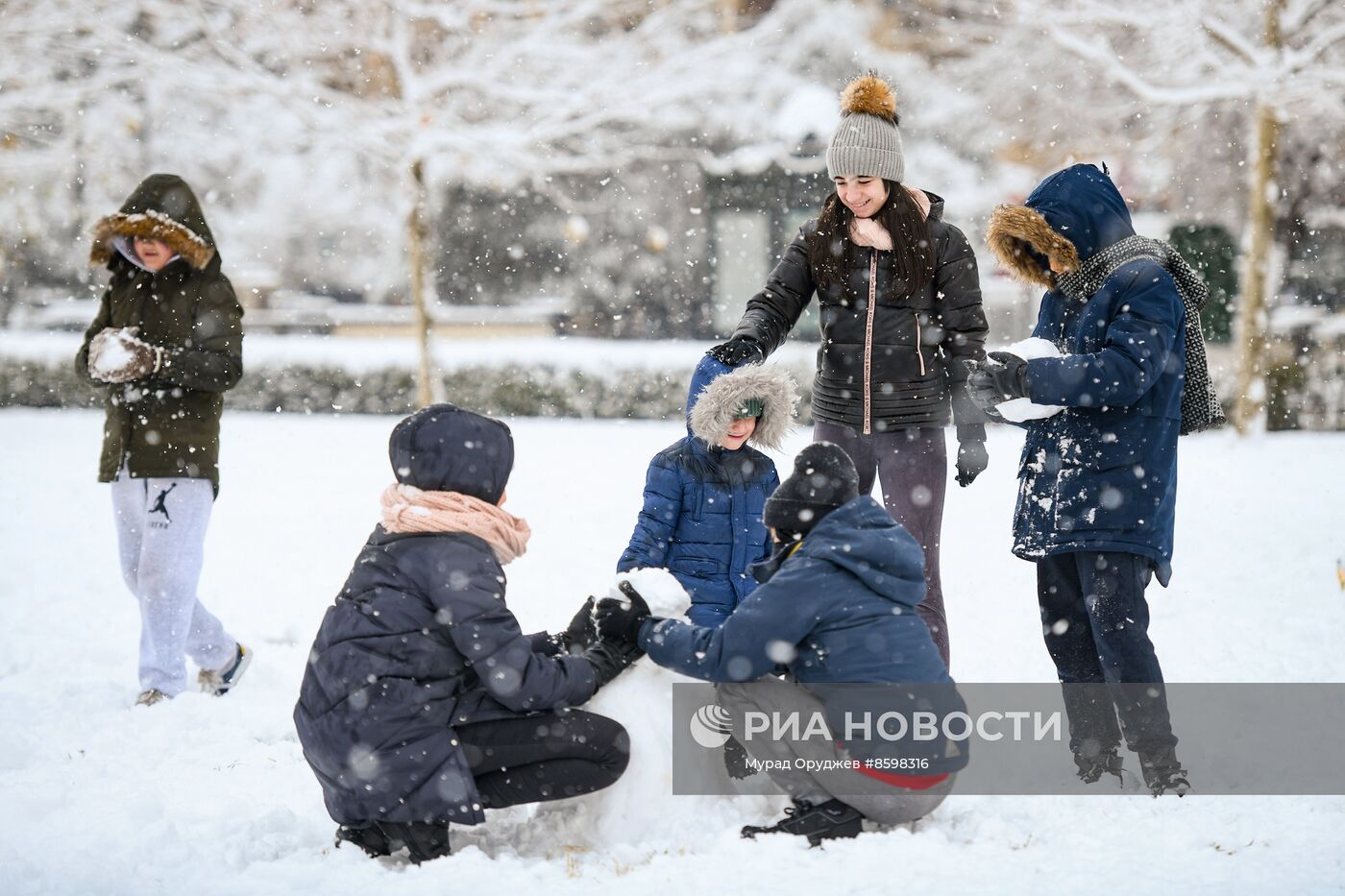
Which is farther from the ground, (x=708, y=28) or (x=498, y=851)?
(x=708, y=28)

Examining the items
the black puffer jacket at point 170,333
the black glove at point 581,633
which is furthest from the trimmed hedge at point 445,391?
the black glove at point 581,633

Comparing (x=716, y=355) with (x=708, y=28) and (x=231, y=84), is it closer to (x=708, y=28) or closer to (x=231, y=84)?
(x=231, y=84)

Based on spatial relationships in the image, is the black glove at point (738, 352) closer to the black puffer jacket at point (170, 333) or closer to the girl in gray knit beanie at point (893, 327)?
the girl in gray knit beanie at point (893, 327)

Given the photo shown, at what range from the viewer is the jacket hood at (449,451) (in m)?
3.31

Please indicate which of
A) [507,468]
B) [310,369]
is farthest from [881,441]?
[310,369]

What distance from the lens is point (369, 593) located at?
327cm

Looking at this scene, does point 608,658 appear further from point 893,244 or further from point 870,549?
point 893,244

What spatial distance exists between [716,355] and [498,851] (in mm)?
1820

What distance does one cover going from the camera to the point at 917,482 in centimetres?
436

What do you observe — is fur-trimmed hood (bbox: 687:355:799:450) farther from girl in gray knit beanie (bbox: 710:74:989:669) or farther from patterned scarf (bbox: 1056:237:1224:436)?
patterned scarf (bbox: 1056:237:1224:436)

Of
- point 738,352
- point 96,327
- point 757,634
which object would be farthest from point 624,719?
point 96,327

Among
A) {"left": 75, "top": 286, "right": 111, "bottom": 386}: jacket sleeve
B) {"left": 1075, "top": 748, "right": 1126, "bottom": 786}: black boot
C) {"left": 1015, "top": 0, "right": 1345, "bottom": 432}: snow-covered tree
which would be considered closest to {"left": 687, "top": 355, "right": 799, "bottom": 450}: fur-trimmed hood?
{"left": 1075, "top": 748, "right": 1126, "bottom": 786}: black boot

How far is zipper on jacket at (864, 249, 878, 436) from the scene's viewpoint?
14.4 ft

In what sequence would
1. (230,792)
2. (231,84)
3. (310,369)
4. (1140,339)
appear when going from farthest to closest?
1. (310,369)
2. (231,84)
3. (230,792)
4. (1140,339)
